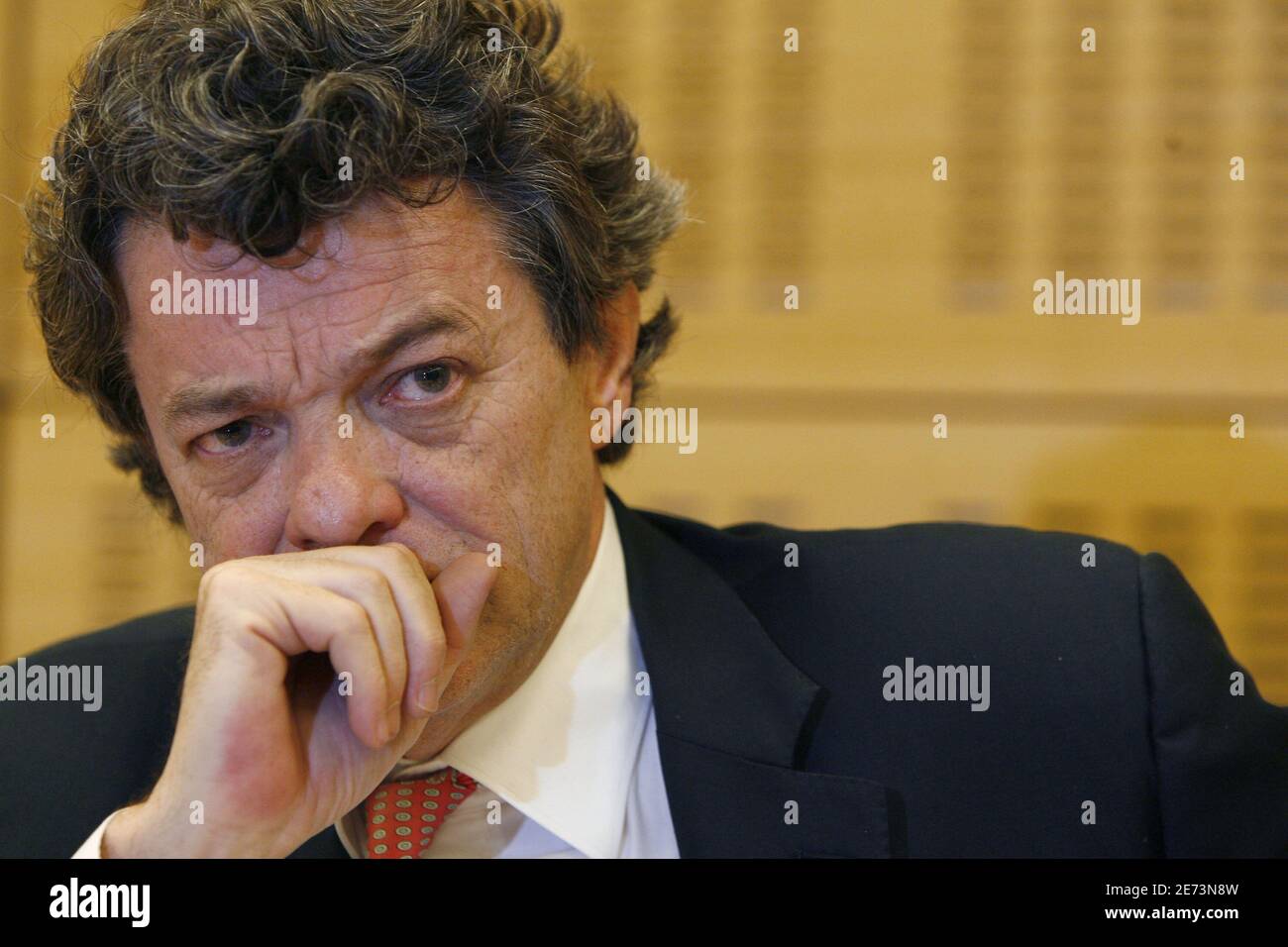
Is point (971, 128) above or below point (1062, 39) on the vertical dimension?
below

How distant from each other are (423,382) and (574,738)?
0.39 m

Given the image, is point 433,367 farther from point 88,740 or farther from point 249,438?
point 88,740

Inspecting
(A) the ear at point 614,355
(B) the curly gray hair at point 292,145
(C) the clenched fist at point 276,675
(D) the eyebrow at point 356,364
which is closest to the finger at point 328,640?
(C) the clenched fist at point 276,675

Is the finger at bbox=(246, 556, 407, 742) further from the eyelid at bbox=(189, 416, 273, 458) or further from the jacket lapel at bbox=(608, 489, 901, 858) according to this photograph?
the jacket lapel at bbox=(608, 489, 901, 858)

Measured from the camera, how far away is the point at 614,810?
1.23m

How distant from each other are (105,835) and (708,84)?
1.38 meters

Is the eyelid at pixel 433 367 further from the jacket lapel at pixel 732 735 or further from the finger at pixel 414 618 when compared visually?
the jacket lapel at pixel 732 735

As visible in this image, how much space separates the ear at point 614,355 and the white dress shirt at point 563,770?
26 centimetres

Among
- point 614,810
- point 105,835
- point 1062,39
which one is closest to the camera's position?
point 105,835

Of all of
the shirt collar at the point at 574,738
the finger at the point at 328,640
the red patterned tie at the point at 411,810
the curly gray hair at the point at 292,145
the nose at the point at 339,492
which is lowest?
the red patterned tie at the point at 411,810

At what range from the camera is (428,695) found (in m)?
1.03

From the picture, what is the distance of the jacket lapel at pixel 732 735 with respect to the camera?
118cm
